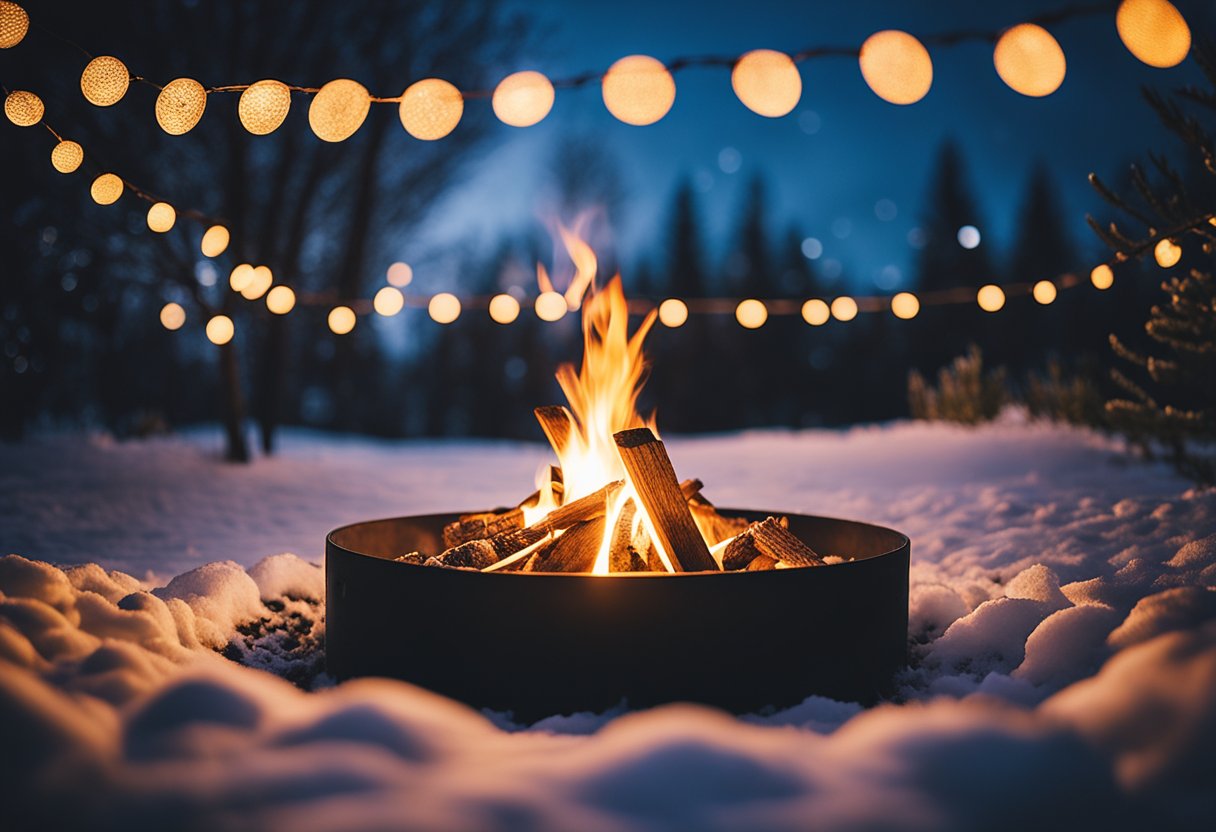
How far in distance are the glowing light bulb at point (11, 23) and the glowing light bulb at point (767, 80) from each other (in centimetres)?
201

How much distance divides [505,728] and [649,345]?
21556 millimetres

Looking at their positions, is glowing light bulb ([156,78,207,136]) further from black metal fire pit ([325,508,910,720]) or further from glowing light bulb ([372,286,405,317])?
glowing light bulb ([372,286,405,317])

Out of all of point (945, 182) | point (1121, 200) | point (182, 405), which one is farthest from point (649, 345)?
point (1121, 200)

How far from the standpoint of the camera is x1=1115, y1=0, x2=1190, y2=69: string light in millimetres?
1904

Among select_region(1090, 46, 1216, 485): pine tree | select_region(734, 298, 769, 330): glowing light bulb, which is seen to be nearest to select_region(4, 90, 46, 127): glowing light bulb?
select_region(734, 298, 769, 330): glowing light bulb

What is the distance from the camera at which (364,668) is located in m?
2.16

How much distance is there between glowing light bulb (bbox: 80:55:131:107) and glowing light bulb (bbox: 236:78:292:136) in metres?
0.35

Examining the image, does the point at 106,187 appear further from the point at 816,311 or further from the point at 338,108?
the point at 816,311

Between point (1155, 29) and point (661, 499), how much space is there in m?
1.65

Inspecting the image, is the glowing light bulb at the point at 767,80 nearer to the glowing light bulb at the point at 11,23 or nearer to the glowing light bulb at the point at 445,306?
the glowing light bulb at the point at 11,23

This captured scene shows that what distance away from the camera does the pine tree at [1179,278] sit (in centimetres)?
301

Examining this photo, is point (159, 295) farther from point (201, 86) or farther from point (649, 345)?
point (649, 345)

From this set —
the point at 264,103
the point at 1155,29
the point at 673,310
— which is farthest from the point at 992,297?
the point at 264,103

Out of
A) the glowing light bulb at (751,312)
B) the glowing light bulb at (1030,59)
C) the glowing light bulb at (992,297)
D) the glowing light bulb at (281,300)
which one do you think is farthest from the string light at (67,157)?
the glowing light bulb at (992,297)
